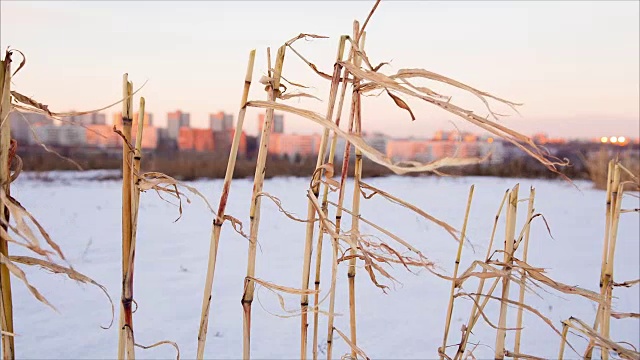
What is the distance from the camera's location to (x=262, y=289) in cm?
302

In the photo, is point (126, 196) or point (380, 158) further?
point (126, 196)

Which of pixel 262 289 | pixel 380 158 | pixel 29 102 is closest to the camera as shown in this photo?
pixel 380 158

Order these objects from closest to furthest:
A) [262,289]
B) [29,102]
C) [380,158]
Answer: [380,158]
[29,102]
[262,289]

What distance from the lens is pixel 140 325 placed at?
246cm

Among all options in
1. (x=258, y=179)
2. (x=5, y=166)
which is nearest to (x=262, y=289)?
(x=258, y=179)

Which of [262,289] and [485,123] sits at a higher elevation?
[485,123]

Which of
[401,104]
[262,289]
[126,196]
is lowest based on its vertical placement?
[262,289]

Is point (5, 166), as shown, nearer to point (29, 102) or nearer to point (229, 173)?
point (29, 102)

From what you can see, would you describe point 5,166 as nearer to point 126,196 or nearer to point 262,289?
point 126,196

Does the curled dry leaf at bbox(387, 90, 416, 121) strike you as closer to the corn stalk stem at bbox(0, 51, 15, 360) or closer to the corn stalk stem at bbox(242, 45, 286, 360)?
the corn stalk stem at bbox(242, 45, 286, 360)

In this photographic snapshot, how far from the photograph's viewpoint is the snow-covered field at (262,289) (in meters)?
2.34

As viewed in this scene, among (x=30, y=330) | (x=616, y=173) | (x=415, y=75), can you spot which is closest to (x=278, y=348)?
(x=30, y=330)

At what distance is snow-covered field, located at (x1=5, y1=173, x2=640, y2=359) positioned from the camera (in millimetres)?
2344

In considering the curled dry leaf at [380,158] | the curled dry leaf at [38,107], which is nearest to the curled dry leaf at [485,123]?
the curled dry leaf at [380,158]
